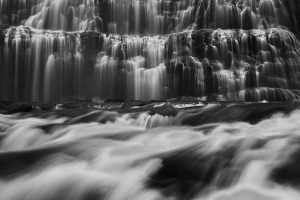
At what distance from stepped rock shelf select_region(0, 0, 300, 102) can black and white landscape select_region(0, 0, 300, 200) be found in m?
0.05

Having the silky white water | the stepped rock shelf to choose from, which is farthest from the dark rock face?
the stepped rock shelf

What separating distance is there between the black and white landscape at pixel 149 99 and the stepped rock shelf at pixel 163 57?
49 millimetres

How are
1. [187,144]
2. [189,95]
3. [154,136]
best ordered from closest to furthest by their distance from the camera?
[187,144] → [154,136] → [189,95]

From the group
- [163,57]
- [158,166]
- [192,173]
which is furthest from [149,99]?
[192,173]

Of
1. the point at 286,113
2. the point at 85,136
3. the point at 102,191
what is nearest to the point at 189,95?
the point at 286,113

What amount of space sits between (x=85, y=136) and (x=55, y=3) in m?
13.4

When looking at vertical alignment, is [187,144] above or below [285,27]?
below

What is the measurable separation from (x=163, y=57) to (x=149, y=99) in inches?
83.7

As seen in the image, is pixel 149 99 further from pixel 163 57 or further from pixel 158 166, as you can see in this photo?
pixel 158 166

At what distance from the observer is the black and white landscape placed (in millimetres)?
5430

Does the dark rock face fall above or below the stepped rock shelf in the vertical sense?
below

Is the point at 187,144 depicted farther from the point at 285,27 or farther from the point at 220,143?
the point at 285,27

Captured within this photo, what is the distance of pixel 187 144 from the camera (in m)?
7.13

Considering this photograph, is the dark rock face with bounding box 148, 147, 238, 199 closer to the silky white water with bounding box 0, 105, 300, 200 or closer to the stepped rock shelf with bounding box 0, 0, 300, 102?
the silky white water with bounding box 0, 105, 300, 200
